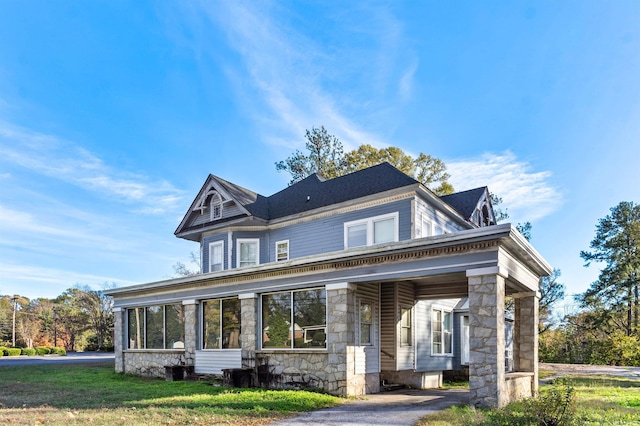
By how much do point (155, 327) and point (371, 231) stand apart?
8.59 metres

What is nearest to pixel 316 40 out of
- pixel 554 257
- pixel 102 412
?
pixel 102 412

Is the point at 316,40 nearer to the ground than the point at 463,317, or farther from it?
farther from it

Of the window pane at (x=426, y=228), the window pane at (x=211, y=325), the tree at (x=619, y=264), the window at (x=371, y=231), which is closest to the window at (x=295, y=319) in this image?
the window pane at (x=211, y=325)

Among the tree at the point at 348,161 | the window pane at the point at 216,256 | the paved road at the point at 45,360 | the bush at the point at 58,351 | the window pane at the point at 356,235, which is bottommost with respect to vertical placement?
the bush at the point at 58,351

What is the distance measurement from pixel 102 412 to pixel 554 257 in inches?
1230

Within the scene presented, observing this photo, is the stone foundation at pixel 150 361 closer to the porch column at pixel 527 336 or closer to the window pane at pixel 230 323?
the window pane at pixel 230 323

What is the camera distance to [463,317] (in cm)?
1739

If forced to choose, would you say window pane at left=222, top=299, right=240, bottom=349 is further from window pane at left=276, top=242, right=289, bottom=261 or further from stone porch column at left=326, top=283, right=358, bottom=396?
stone porch column at left=326, top=283, right=358, bottom=396

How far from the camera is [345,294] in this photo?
36.3 feet

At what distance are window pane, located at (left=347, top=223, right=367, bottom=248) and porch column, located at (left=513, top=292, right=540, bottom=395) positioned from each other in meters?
4.83

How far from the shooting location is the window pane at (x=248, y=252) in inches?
701

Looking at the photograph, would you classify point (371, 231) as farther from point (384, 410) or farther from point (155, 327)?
point (155, 327)

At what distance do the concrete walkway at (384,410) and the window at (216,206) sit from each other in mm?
9848

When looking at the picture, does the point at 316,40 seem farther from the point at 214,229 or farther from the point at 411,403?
the point at 411,403
